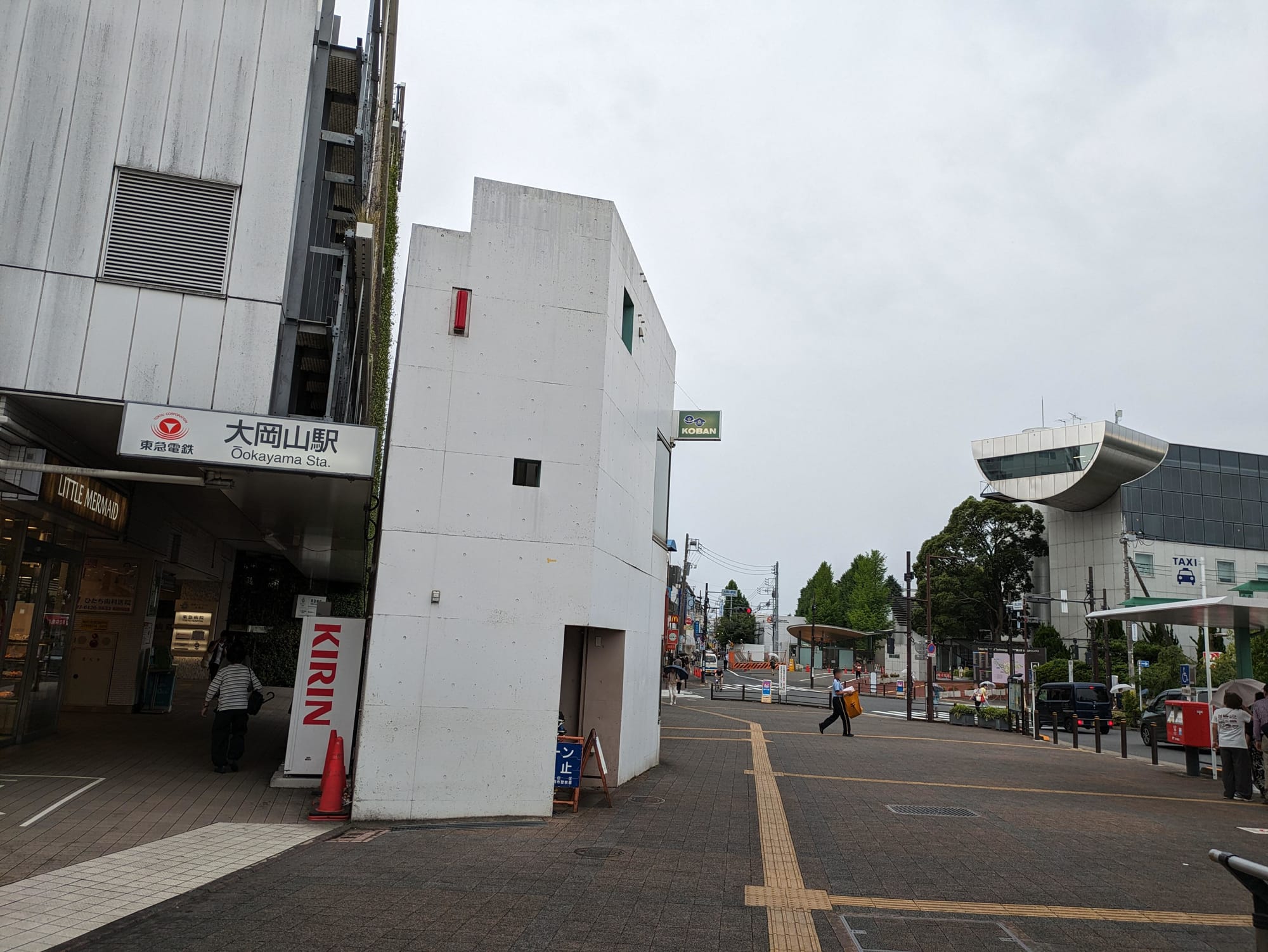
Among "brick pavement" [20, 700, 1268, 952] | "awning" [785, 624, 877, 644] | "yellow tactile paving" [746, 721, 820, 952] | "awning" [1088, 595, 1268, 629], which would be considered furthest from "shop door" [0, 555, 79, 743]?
"awning" [785, 624, 877, 644]

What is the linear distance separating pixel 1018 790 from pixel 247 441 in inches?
480

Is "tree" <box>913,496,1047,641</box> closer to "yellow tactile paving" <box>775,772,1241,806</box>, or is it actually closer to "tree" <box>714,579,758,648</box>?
"tree" <box>714,579,758,648</box>

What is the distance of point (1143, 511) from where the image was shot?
54781 mm

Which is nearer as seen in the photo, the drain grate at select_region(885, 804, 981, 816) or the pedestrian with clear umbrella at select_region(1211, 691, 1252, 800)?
the drain grate at select_region(885, 804, 981, 816)

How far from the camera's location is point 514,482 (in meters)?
10.7

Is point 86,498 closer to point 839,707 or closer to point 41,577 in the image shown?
point 41,577

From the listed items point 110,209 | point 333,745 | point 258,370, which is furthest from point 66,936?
point 110,209

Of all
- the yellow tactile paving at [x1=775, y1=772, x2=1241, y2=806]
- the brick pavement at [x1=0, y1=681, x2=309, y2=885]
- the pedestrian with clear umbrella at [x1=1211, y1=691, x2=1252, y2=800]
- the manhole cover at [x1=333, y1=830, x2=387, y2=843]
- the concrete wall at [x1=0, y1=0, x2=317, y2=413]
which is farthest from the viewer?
the pedestrian with clear umbrella at [x1=1211, y1=691, x2=1252, y2=800]

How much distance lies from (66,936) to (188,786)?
5.41 m

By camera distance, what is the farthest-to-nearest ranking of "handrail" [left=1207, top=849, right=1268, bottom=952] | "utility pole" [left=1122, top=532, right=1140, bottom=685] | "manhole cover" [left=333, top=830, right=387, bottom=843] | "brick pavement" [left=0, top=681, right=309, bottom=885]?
"utility pole" [left=1122, top=532, right=1140, bottom=685] → "manhole cover" [left=333, top=830, right=387, bottom=843] → "brick pavement" [left=0, top=681, right=309, bottom=885] → "handrail" [left=1207, top=849, right=1268, bottom=952]

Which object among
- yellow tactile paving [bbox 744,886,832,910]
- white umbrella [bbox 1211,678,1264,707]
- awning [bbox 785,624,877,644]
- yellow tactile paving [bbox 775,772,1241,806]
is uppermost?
awning [bbox 785,624,877,644]

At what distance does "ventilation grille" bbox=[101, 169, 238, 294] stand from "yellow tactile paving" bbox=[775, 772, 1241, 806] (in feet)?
35.9

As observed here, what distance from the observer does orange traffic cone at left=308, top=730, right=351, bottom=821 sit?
31.0ft

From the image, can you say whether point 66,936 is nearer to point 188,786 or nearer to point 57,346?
point 188,786
